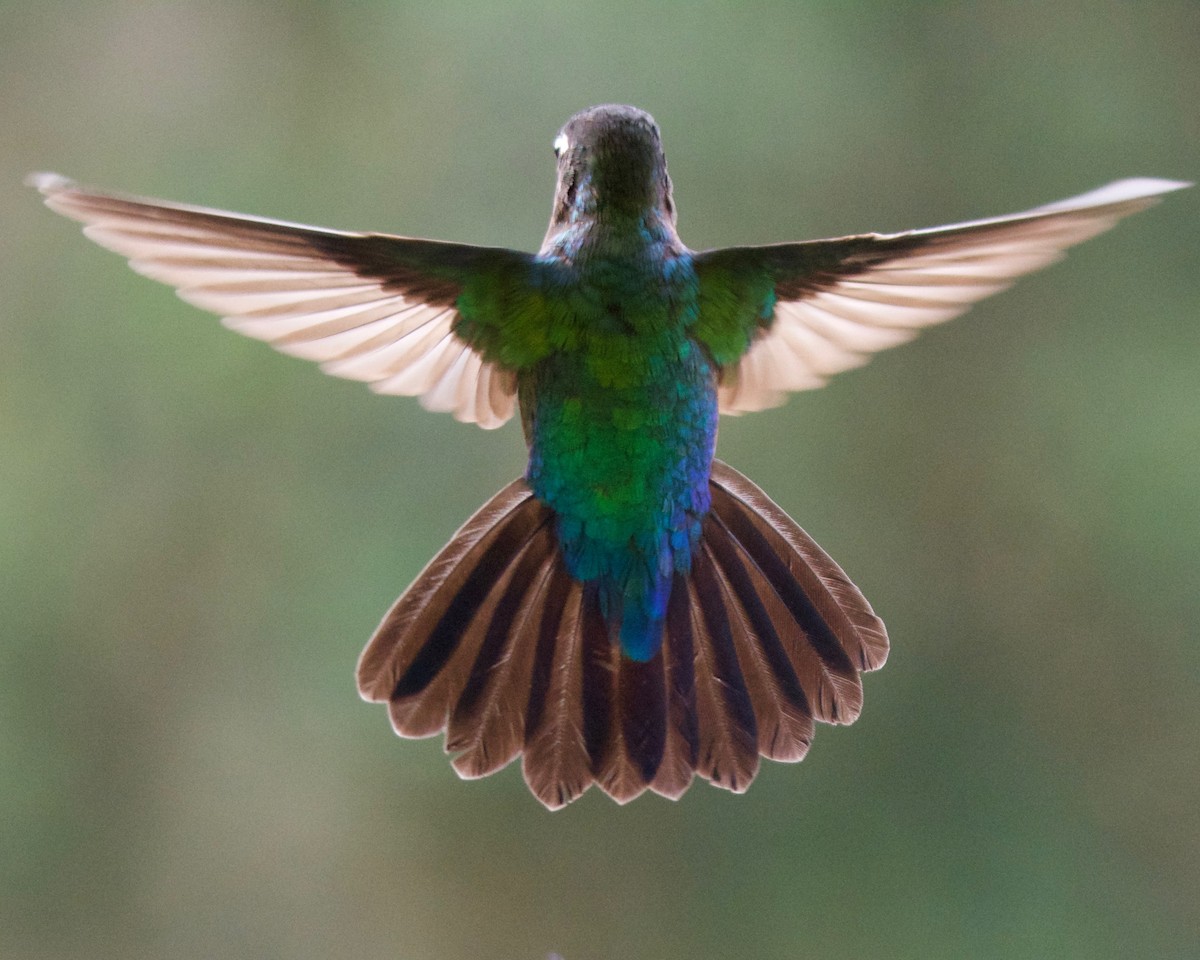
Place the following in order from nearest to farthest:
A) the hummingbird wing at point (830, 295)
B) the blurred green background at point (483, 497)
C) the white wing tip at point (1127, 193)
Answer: the white wing tip at point (1127, 193), the hummingbird wing at point (830, 295), the blurred green background at point (483, 497)

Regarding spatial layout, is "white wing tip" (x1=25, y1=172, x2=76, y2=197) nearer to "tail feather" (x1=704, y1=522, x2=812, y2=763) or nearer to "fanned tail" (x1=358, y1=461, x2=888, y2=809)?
"fanned tail" (x1=358, y1=461, x2=888, y2=809)

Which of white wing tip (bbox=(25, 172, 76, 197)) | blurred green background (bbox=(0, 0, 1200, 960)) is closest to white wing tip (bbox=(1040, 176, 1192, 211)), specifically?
white wing tip (bbox=(25, 172, 76, 197))

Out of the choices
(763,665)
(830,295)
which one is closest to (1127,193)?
(830,295)

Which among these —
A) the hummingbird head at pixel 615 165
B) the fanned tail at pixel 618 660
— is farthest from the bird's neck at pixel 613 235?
the fanned tail at pixel 618 660

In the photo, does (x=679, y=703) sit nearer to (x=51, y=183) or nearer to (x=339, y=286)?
(x=339, y=286)

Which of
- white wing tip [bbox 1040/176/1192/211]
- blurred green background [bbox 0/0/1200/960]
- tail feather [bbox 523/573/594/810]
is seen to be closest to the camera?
white wing tip [bbox 1040/176/1192/211]

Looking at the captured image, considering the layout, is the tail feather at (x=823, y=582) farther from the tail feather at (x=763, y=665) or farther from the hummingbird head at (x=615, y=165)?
the hummingbird head at (x=615, y=165)

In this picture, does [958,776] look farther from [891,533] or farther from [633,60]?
[633,60]
